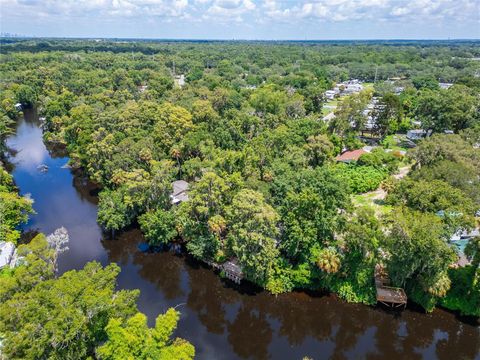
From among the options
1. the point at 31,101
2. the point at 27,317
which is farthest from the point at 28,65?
the point at 27,317

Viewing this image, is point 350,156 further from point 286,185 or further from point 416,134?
point 286,185

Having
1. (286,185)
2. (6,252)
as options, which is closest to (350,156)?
(286,185)

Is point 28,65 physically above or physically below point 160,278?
above

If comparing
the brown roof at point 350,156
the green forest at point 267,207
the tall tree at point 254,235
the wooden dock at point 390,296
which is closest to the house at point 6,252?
the green forest at point 267,207

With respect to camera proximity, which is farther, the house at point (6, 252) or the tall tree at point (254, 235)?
the house at point (6, 252)

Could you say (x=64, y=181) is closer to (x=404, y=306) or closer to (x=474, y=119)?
(x=404, y=306)

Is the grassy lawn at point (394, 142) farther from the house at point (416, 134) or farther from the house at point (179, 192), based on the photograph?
the house at point (179, 192)
